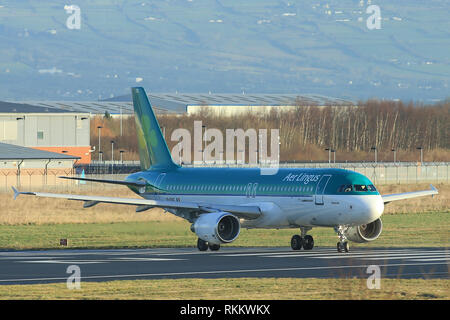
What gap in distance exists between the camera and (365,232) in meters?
47.1

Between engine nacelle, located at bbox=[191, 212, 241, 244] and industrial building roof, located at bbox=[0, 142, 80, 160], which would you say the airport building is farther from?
engine nacelle, located at bbox=[191, 212, 241, 244]

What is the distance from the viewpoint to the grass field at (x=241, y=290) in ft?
86.0

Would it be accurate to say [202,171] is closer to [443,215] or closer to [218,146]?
[443,215]

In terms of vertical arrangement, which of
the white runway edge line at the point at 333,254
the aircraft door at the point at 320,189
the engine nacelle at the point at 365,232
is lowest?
the white runway edge line at the point at 333,254

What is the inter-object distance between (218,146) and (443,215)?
91.1 meters

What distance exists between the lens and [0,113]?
138 meters

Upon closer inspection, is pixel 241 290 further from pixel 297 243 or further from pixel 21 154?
pixel 21 154

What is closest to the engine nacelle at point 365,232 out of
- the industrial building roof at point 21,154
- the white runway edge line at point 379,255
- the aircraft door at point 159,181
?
the white runway edge line at point 379,255

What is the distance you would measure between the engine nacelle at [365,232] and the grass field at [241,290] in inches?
625

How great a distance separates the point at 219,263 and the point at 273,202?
867cm

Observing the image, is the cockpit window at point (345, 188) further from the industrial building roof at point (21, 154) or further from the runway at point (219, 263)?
the industrial building roof at point (21, 154)

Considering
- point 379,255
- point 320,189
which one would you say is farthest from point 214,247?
point 379,255

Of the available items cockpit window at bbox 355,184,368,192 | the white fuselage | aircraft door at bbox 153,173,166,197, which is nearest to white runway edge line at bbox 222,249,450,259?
the white fuselage
